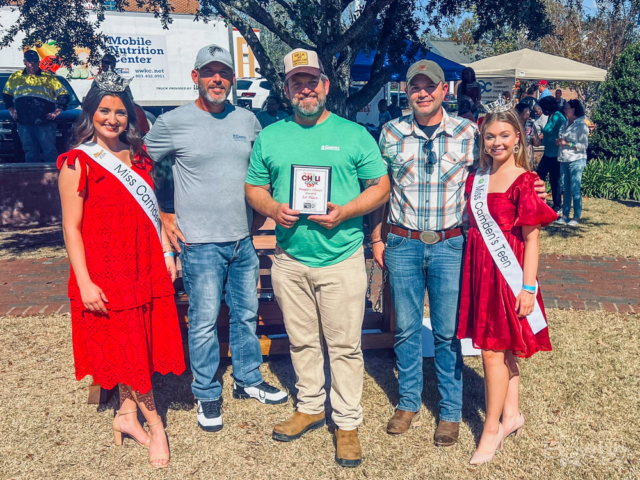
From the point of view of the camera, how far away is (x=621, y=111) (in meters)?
12.1

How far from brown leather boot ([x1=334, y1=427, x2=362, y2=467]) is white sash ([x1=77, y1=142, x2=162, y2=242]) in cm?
155

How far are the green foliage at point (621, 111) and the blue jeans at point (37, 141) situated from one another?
1087 centimetres

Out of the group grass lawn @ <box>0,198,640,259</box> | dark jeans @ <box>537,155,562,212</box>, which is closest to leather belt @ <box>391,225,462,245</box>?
grass lawn @ <box>0,198,640,259</box>

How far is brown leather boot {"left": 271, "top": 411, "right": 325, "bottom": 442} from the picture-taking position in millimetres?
3336

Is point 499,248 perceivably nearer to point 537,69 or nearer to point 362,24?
point 362,24

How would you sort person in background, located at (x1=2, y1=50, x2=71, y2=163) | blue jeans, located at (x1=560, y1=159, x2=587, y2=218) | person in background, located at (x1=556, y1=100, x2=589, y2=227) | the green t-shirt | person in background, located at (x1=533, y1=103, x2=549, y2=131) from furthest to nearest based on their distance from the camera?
person in background, located at (x1=533, y1=103, x2=549, y2=131) < person in background, located at (x1=2, y1=50, x2=71, y2=163) < blue jeans, located at (x1=560, y1=159, x2=587, y2=218) < person in background, located at (x1=556, y1=100, x2=589, y2=227) < the green t-shirt

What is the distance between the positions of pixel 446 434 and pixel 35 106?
29.6ft

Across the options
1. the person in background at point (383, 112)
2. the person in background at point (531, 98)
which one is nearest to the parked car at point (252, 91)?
the person in background at point (383, 112)

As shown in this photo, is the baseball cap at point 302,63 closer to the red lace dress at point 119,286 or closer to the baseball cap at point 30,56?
the red lace dress at point 119,286

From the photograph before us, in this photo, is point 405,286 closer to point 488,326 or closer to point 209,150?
point 488,326

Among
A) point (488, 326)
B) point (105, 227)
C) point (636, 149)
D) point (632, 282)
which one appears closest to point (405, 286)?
point (488, 326)

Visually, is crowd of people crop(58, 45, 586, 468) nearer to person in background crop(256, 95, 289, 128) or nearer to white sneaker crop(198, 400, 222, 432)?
white sneaker crop(198, 400, 222, 432)

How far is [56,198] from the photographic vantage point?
30.6 feet

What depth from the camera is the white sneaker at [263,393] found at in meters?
3.76
